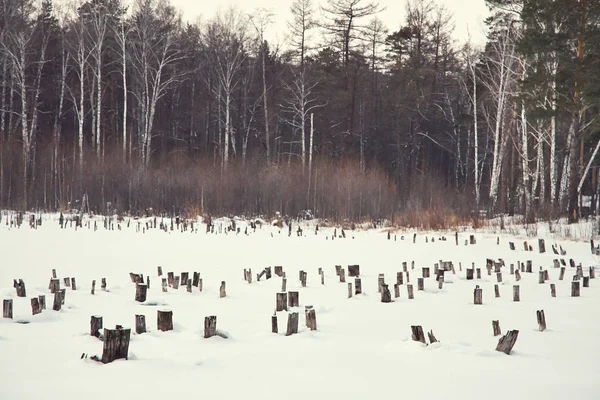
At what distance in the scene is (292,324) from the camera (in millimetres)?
A: 4906

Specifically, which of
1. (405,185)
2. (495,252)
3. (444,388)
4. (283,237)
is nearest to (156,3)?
(405,185)

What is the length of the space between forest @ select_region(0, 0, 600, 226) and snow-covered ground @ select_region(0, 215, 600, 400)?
9.33 metres

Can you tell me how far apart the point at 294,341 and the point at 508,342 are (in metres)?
1.72

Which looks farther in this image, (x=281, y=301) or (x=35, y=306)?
(x=281, y=301)

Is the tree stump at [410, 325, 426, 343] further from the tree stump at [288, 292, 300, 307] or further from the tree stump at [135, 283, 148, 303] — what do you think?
the tree stump at [135, 283, 148, 303]

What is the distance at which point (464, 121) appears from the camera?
2798cm

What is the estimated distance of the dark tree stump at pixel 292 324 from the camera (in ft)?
16.0

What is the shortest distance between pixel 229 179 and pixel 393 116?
1696 centimetres

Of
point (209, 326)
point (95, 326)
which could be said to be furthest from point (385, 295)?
point (95, 326)

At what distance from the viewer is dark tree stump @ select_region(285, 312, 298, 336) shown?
16.0 ft

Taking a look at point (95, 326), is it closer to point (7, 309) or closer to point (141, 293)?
point (7, 309)

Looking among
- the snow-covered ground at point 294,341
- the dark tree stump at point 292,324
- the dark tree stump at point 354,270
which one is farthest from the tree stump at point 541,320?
the dark tree stump at point 354,270

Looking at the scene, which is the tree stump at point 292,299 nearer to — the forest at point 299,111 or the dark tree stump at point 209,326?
the dark tree stump at point 209,326

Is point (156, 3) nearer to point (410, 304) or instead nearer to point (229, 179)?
point (229, 179)
